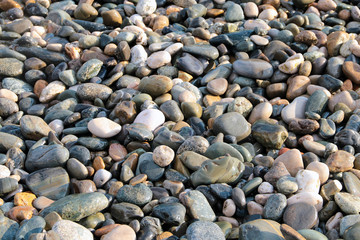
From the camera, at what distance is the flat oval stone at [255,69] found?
12.3ft

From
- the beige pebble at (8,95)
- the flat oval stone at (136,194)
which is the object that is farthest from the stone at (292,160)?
the beige pebble at (8,95)

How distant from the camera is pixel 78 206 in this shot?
241 centimetres

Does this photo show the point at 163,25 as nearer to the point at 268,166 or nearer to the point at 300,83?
the point at 300,83

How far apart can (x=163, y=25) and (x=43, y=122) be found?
2.11 meters

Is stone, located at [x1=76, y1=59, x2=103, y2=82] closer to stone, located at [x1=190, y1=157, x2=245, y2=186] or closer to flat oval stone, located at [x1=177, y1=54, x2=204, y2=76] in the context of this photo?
flat oval stone, located at [x1=177, y1=54, x2=204, y2=76]

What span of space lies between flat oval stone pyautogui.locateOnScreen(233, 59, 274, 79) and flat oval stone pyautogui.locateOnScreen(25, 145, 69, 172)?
6.05 feet

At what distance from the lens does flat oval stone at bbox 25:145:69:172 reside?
2.84 m

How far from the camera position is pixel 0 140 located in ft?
10.1

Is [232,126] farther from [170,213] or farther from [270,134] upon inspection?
[170,213]

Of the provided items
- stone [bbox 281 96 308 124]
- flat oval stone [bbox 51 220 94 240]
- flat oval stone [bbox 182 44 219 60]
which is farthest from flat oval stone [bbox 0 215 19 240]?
flat oval stone [bbox 182 44 219 60]

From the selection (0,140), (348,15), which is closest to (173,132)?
(0,140)

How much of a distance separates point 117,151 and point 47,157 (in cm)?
52

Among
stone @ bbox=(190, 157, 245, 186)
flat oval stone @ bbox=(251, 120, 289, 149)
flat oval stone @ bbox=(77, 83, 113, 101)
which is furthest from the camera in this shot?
flat oval stone @ bbox=(77, 83, 113, 101)

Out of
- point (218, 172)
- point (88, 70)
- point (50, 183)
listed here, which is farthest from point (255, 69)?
point (50, 183)
